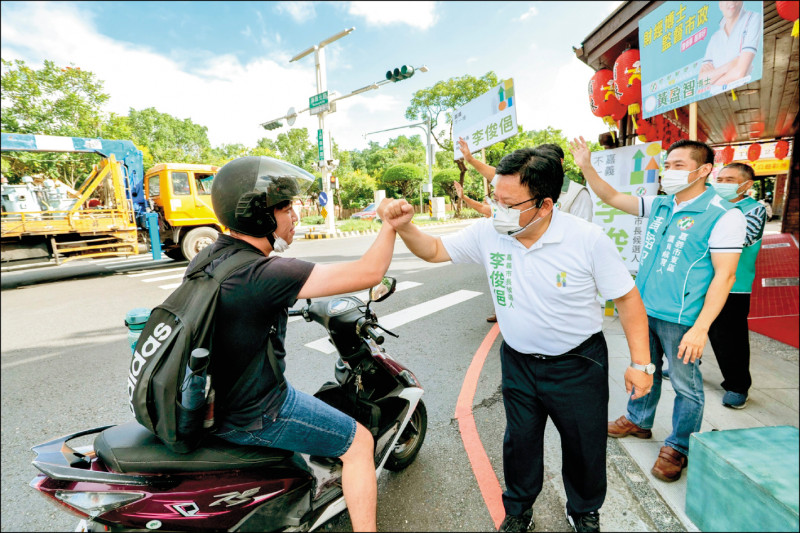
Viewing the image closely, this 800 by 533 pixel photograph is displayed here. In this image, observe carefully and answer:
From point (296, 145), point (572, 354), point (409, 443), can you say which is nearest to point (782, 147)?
point (296, 145)

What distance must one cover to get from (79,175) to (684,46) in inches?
444

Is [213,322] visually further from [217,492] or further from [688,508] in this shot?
[688,508]

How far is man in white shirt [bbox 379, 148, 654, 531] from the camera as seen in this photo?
1452 millimetres

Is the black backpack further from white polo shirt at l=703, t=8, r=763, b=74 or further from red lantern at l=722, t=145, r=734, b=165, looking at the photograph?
red lantern at l=722, t=145, r=734, b=165

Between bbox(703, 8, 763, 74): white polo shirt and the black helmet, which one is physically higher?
bbox(703, 8, 763, 74): white polo shirt

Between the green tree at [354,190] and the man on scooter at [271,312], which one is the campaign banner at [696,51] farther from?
the green tree at [354,190]

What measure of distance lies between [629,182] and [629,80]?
113 cm

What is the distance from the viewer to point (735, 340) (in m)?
2.50

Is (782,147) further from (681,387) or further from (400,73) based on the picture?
(681,387)

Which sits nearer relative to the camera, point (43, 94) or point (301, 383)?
point (43, 94)

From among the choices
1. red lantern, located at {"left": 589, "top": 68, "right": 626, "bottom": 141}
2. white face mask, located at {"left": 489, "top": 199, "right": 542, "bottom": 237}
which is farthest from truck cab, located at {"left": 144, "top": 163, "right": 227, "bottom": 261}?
white face mask, located at {"left": 489, "top": 199, "right": 542, "bottom": 237}

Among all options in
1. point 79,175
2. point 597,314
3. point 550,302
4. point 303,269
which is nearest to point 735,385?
point 597,314

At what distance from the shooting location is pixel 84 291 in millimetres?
6723

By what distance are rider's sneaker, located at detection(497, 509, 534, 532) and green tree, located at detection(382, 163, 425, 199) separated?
83.3ft
